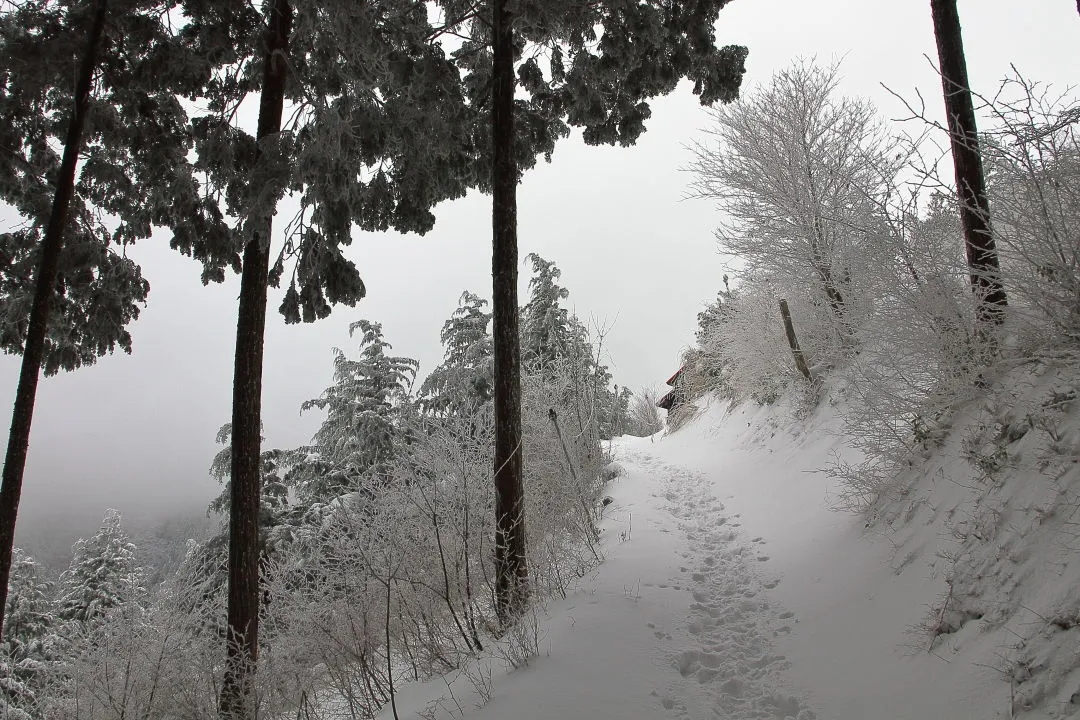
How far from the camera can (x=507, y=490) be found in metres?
6.72

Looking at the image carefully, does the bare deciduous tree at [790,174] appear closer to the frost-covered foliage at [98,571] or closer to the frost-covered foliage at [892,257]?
the frost-covered foliage at [892,257]

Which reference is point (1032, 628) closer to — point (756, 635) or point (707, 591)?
point (756, 635)

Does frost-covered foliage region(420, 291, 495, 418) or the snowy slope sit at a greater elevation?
frost-covered foliage region(420, 291, 495, 418)

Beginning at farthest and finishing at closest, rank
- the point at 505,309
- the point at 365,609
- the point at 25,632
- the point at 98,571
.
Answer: the point at 98,571
the point at 25,632
the point at 505,309
the point at 365,609

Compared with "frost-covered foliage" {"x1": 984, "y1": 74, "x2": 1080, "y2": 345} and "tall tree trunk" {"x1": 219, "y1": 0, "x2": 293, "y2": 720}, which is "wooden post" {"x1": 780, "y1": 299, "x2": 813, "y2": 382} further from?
"tall tree trunk" {"x1": 219, "y1": 0, "x2": 293, "y2": 720}

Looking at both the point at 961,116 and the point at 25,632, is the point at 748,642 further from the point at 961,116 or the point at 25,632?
the point at 25,632

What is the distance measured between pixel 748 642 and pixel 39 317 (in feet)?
30.3

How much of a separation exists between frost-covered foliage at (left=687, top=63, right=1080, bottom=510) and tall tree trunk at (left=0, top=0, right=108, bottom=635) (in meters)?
9.48

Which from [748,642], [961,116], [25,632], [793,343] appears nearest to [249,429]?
[748,642]

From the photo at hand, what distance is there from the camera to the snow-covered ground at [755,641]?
366 cm

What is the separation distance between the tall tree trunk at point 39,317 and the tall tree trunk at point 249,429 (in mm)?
2226

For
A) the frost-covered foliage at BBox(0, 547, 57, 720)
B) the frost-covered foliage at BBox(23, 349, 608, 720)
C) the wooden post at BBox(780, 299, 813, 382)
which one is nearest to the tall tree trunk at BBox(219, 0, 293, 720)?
the frost-covered foliage at BBox(23, 349, 608, 720)

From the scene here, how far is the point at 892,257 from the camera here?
5738mm

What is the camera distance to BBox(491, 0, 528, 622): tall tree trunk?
6.62 metres
